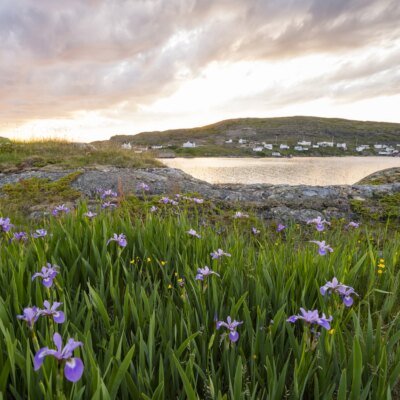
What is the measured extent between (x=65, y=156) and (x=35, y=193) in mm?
7813

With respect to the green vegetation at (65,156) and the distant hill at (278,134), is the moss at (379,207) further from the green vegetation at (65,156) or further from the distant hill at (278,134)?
the distant hill at (278,134)

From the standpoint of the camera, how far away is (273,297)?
2285 millimetres

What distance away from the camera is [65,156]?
48.4 ft

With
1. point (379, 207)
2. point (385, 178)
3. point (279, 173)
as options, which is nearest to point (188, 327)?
point (379, 207)

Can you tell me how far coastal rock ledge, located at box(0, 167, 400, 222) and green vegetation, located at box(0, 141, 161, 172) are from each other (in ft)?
10.3

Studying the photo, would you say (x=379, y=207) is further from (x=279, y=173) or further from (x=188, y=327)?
(x=279, y=173)

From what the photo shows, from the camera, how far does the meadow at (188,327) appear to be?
139 cm

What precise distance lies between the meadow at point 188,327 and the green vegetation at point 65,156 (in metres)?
9.99

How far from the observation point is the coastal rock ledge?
21.1 feet

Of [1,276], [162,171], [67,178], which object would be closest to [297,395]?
[1,276]

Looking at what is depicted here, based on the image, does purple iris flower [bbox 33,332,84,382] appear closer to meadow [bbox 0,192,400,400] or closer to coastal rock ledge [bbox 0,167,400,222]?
meadow [bbox 0,192,400,400]

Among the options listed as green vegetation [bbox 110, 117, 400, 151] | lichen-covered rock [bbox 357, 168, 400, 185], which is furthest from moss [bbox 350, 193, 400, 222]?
green vegetation [bbox 110, 117, 400, 151]

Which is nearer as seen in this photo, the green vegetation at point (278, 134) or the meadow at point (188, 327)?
the meadow at point (188, 327)

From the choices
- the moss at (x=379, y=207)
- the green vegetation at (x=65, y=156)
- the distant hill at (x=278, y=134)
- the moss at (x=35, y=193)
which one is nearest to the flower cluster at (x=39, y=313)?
the moss at (x=35, y=193)
